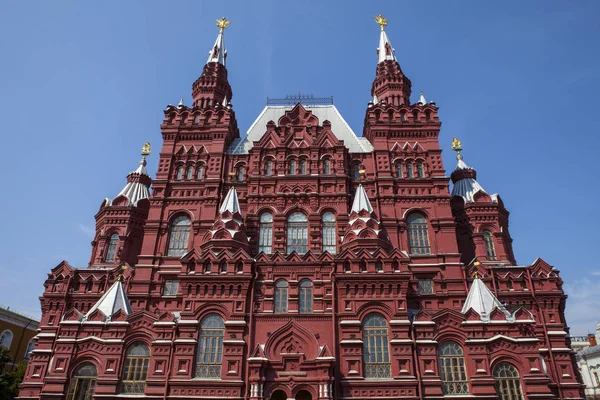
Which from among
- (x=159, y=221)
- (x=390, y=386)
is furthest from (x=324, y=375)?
(x=159, y=221)

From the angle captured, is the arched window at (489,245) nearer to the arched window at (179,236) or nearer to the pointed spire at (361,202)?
the pointed spire at (361,202)

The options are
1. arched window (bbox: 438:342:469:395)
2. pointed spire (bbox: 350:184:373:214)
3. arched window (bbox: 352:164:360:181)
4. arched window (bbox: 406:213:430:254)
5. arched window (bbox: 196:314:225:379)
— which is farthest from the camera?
arched window (bbox: 352:164:360:181)

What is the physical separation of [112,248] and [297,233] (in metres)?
14.7

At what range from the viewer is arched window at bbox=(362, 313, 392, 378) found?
2470 centimetres

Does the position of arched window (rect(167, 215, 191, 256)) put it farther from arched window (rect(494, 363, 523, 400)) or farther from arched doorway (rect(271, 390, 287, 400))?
arched window (rect(494, 363, 523, 400))

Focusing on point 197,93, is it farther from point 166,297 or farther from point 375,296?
point 375,296

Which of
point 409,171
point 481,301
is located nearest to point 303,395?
point 481,301

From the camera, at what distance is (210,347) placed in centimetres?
2586

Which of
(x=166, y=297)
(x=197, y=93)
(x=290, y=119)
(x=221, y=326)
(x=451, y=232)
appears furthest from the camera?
(x=197, y=93)

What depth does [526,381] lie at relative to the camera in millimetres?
24047

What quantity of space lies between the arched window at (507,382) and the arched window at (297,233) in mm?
13490

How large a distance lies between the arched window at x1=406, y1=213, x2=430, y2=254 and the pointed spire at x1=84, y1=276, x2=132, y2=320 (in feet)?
61.9

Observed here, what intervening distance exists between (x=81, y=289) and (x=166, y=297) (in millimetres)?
6797

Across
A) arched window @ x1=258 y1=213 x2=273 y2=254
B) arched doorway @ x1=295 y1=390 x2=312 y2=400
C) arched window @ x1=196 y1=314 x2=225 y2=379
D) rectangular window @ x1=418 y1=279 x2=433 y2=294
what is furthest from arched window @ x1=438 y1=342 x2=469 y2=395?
arched window @ x1=258 y1=213 x2=273 y2=254
